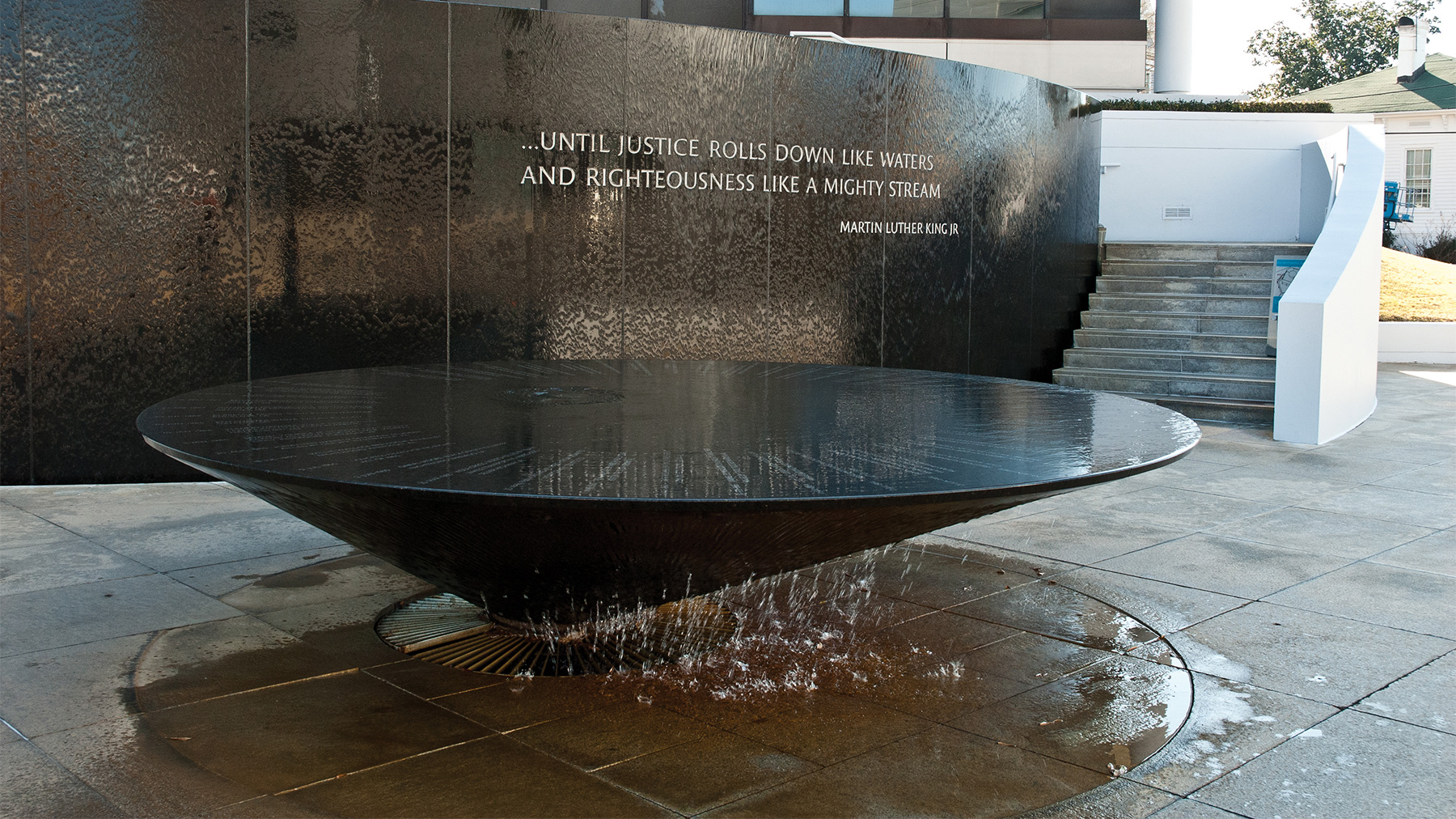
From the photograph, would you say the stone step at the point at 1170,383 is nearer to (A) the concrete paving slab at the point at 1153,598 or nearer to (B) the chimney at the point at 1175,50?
(A) the concrete paving slab at the point at 1153,598

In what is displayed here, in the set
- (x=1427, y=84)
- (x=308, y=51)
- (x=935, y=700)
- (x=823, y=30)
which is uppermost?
(x=1427, y=84)

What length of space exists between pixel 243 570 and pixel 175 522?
4.05ft

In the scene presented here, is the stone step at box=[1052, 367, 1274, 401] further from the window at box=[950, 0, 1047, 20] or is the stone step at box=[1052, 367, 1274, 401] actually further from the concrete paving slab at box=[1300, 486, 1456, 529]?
the window at box=[950, 0, 1047, 20]

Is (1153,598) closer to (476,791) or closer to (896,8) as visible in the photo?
(476,791)

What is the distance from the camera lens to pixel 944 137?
9.82 m

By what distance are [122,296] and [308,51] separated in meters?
1.89

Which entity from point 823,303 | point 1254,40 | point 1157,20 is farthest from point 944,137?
point 1254,40

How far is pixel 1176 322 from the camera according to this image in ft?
39.6

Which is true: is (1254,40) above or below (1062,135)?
above

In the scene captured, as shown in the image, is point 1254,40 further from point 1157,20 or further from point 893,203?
point 893,203

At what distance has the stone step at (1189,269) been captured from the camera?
12.7 metres

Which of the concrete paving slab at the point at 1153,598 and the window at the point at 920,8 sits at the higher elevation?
the window at the point at 920,8

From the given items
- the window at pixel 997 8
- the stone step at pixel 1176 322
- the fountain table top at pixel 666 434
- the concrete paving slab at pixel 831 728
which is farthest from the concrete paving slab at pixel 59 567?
the window at pixel 997 8

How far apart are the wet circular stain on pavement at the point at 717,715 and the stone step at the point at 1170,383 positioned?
22.3ft
